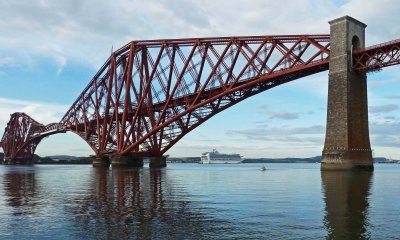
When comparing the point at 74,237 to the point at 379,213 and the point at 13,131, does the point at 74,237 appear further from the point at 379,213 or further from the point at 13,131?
the point at 13,131

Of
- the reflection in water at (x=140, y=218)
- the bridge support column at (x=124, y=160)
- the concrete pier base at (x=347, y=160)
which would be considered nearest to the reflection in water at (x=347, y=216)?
the reflection in water at (x=140, y=218)

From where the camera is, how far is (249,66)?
67562mm

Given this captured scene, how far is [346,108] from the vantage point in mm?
54906

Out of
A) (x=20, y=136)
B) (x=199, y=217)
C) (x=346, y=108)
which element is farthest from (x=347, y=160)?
(x=20, y=136)

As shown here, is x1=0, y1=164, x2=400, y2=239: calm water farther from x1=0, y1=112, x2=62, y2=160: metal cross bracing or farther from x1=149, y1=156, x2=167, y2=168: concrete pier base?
x1=0, y1=112, x2=62, y2=160: metal cross bracing

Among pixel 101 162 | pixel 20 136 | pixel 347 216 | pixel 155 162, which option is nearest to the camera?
pixel 347 216

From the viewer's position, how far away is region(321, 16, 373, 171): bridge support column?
54562mm

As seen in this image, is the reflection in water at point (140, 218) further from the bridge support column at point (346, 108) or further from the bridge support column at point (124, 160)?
the bridge support column at point (124, 160)

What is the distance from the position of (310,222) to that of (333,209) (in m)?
3.98

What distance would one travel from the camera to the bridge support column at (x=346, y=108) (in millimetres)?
54562

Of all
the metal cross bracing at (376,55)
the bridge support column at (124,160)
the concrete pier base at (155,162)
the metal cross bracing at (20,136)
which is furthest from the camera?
the metal cross bracing at (20,136)

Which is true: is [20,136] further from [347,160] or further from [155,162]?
[347,160]

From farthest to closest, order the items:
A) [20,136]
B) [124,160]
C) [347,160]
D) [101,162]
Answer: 1. [20,136]
2. [101,162]
3. [124,160]
4. [347,160]

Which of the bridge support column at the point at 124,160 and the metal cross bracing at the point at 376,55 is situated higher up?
the metal cross bracing at the point at 376,55
